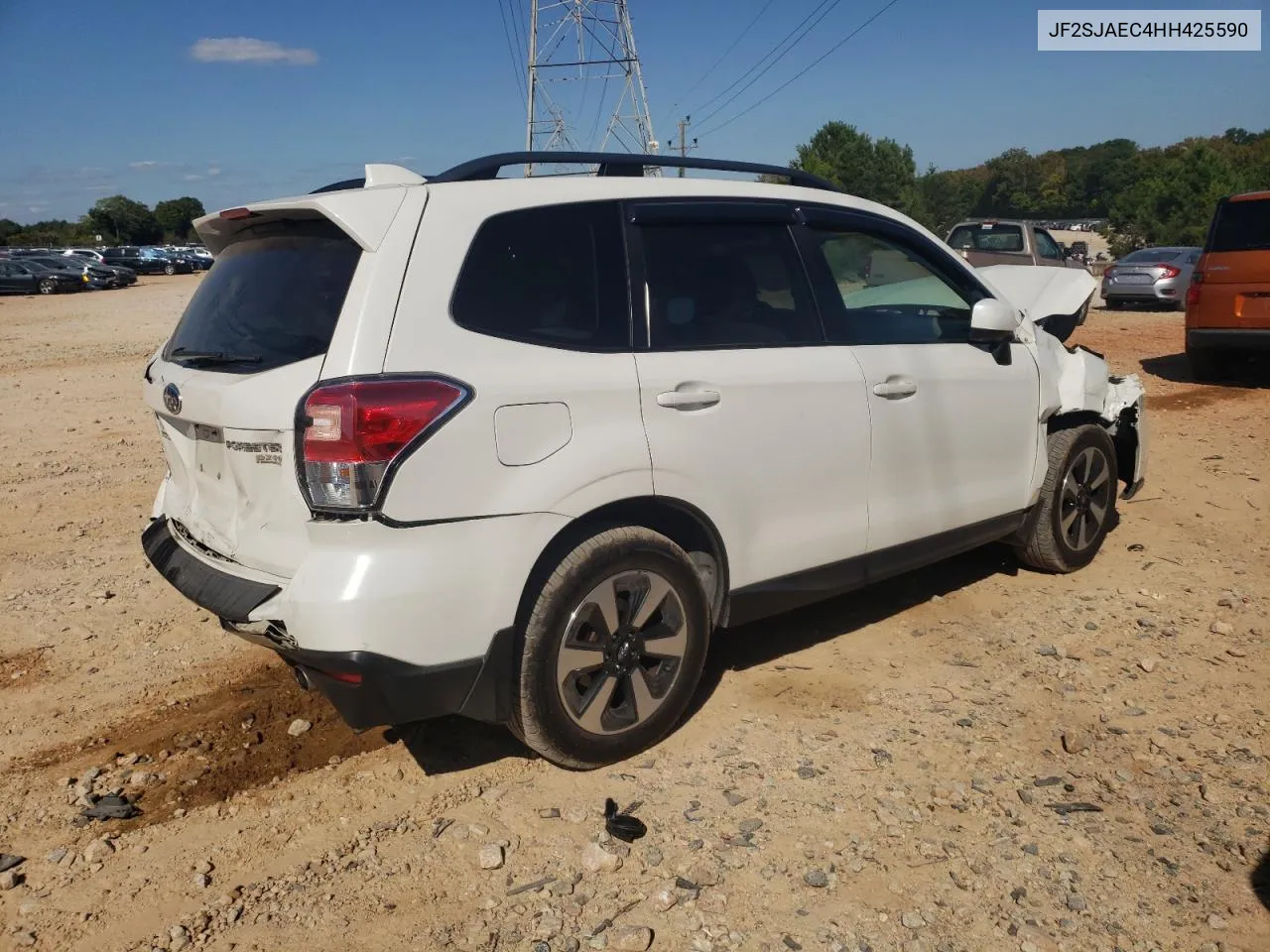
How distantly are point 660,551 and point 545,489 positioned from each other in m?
0.51

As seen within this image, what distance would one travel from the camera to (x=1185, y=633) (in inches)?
177

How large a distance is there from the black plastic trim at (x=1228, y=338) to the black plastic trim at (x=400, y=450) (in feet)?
33.0

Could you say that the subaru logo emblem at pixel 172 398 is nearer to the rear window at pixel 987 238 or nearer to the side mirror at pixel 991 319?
the side mirror at pixel 991 319

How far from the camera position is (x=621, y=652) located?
3.38 meters

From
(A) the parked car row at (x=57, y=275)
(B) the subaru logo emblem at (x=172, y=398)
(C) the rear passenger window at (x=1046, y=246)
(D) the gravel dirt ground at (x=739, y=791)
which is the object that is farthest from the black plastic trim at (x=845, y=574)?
(A) the parked car row at (x=57, y=275)

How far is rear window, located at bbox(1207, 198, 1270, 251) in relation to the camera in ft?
33.5

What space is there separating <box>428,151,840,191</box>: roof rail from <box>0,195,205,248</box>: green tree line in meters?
103

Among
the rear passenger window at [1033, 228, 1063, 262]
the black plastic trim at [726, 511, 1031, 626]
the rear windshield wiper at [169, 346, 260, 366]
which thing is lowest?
the black plastic trim at [726, 511, 1031, 626]

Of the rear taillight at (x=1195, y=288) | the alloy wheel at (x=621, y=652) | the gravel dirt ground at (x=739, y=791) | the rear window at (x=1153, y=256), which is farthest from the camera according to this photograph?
the rear window at (x=1153, y=256)

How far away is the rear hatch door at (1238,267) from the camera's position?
10.2 metres

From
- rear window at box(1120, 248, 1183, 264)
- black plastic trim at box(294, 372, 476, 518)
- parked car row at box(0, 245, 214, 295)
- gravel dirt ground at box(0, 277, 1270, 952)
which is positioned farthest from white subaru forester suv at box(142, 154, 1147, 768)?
parked car row at box(0, 245, 214, 295)

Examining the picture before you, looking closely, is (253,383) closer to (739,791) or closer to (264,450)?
(264,450)

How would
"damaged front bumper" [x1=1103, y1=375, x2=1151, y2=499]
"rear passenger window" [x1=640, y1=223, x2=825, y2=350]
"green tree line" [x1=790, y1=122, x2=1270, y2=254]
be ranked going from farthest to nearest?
1. "green tree line" [x1=790, y1=122, x2=1270, y2=254]
2. "damaged front bumper" [x1=1103, y1=375, x2=1151, y2=499]
3. "rear passenger window" [x1=640, y1=223, x2=825, y2=350]

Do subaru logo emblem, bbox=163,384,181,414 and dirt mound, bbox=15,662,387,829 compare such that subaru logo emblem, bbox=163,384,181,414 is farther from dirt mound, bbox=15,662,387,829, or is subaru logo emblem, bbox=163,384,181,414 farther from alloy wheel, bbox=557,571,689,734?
alloy wheel, bbox=557,571,689,734
